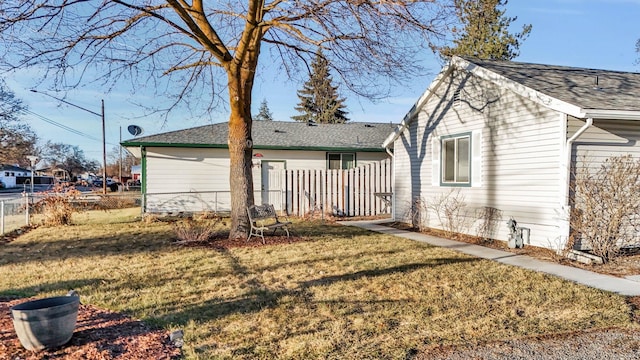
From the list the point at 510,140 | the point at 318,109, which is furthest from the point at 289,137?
the point at 318,109

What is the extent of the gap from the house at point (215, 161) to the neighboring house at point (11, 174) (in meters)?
63.9

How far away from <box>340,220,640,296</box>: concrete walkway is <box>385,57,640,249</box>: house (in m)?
0.78

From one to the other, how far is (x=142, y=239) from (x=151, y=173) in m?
5.78

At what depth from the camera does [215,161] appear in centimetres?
1588

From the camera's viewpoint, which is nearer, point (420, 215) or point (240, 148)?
point (240, 148)

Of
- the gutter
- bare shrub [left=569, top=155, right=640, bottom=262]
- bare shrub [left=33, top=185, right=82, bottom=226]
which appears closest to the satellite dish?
bare shrub [left=33, top=185, right=82, bottom=226]

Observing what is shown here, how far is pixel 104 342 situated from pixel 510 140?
26.6 ft

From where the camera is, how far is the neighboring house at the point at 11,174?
65.9m

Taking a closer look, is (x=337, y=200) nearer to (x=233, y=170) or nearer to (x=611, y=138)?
(x=233, y=170)

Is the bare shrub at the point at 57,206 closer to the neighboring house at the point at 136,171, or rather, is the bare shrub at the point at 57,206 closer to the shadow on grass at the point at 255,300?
the shadow on grass at the point at 255,300

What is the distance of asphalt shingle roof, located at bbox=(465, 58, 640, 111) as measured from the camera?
23.7 feet

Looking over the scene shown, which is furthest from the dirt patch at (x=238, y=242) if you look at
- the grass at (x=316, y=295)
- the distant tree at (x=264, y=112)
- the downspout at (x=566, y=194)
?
the distant tree at (x=264, y=112)

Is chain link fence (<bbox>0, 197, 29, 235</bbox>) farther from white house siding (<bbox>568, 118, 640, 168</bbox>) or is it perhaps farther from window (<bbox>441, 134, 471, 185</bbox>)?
white house siding (<bbox>568, 118, 640, 168</bbox>)

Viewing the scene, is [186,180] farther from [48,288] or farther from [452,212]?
[48,288]
